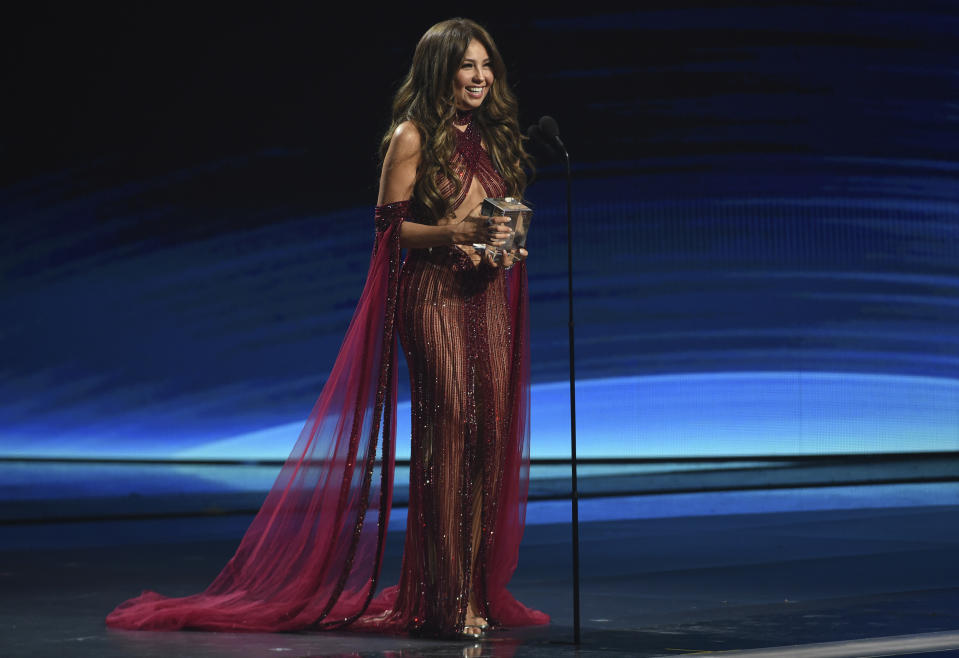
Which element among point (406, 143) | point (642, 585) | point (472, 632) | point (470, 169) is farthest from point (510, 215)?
point (642, 585)

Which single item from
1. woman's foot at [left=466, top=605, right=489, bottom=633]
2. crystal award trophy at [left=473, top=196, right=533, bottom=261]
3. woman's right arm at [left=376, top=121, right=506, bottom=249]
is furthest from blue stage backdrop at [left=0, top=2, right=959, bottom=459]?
woman's foot at [left=466, top=605, right=489, bottom=633]

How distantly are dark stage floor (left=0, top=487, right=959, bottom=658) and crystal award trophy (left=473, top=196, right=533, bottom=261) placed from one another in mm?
955

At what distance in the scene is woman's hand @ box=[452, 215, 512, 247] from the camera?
3.26 meters

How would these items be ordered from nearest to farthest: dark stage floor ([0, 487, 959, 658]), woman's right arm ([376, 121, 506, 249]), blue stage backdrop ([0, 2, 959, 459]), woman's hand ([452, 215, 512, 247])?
dark stage floor ([0, 487, 959, 658]) → woman's hand ([452, 215, 512, 247]) → woman's right arm ([376, 121, 506, 249]) → blue stage backdrop ([0, 2, 959, 459])

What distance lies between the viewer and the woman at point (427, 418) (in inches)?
135

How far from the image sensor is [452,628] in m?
3.30

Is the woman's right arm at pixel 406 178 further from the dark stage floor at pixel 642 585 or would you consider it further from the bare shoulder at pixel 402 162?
the dark stage floor at pixel 642 585

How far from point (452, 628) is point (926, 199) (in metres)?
6.47

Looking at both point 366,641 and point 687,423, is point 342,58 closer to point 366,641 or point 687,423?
point 687,423

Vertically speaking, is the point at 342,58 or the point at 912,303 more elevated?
the point at 342,58

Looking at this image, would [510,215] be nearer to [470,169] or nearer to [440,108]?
[470,169]

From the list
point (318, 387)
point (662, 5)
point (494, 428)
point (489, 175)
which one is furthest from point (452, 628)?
point (662, 5)

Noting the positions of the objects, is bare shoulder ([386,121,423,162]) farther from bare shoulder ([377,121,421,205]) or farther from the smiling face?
the smiling face

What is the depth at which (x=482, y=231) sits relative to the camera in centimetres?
329
